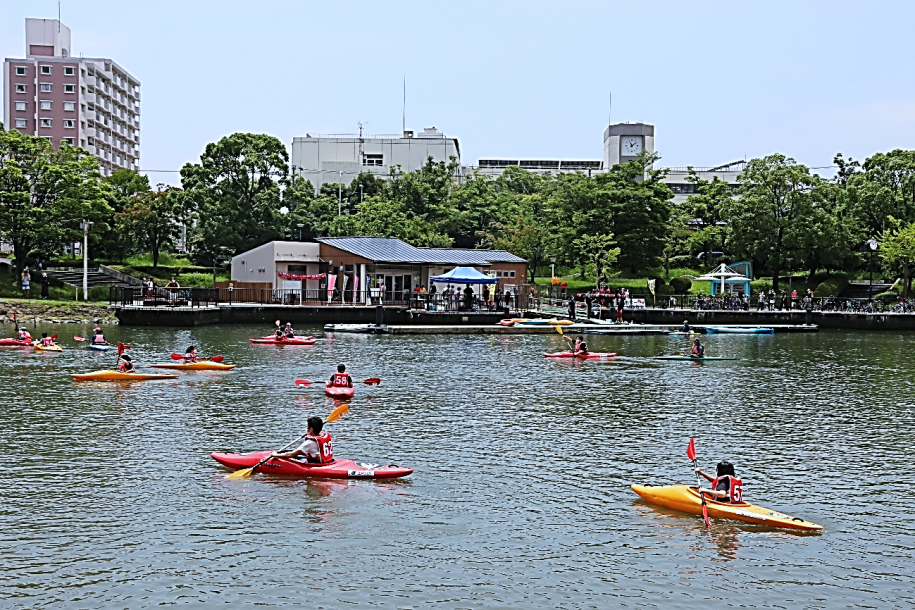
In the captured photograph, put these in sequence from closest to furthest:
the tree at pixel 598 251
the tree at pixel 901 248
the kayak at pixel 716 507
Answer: the kayak at pixel 716 507 → the tree at pixel 901 248 → the tree at pixel 598 251

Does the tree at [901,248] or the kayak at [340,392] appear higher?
the tree at [901,248]

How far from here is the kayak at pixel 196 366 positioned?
1280 inches

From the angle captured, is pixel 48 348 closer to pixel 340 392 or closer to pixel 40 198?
pixel 340 392

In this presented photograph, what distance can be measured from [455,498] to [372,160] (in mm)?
103975

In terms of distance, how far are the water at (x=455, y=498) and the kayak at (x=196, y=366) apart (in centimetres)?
171

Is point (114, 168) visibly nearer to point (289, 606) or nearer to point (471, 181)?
point (471, 181)

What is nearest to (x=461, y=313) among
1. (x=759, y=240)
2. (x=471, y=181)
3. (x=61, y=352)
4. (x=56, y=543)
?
(x=61, y=352)

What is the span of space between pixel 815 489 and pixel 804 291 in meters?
62.6

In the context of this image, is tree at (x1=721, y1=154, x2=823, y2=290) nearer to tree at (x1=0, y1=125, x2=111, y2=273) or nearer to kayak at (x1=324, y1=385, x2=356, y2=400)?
tree at (x1=0, y1=125, x2=111, y2=273)

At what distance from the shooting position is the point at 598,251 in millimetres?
72500

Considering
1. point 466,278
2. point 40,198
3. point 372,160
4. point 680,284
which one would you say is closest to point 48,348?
point 466,278

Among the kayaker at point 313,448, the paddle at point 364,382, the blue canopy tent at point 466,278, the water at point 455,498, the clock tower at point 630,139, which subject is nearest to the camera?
the water at point 455,498

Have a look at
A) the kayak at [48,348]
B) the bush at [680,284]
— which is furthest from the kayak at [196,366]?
the bush at [680,284]

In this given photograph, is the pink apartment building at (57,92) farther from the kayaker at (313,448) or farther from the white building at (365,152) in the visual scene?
the kayaker at (313,448)
